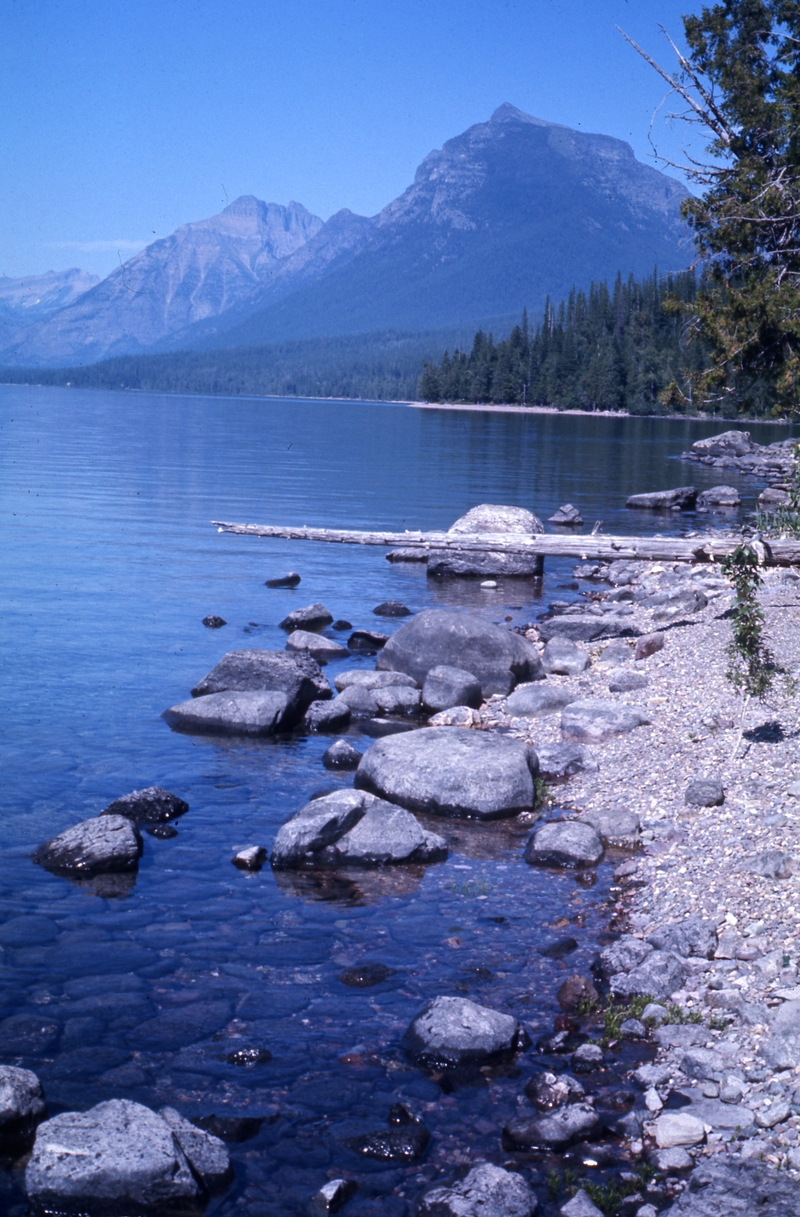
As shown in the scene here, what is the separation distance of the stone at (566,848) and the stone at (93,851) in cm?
388

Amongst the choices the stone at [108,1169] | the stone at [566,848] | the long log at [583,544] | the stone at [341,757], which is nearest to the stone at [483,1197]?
the stone at [108,1169]

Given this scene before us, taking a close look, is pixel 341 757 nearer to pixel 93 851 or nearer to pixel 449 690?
pixel 449 690

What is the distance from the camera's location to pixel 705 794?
33.3 ft

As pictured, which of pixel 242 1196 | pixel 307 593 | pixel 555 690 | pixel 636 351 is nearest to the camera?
pixel 242 1196

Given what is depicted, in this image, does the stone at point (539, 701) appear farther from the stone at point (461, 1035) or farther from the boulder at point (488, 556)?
the boulder at point (488, 556)

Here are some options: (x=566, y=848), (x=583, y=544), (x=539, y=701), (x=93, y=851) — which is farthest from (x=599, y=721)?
(x=583, y=544)

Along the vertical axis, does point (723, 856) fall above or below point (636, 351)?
below

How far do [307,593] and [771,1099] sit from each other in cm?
1951

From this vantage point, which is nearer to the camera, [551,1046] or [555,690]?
[551,1046]

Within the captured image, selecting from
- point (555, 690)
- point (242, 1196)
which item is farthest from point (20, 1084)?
point (555, 690)

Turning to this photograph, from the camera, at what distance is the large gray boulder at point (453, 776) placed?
36.9ft

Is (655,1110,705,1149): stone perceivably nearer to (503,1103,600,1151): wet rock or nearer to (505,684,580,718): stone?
(503,1103,600,1151): wet rock

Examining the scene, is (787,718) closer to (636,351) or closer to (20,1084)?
(20,1084)

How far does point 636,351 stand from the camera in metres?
164
